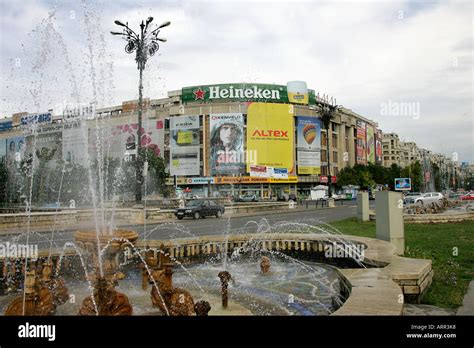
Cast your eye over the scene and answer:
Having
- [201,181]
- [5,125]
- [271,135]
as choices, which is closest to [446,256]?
[201,181]

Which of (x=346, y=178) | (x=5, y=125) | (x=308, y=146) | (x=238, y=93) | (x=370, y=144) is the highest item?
(x=238, y=93)

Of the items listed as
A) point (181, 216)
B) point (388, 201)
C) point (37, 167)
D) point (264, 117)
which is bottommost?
point (181, 216)

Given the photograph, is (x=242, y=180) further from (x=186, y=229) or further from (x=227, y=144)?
(x=186, y=229)

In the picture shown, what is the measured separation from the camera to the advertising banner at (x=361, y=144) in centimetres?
8812

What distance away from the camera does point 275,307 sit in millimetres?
5887

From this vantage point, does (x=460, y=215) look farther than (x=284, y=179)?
No

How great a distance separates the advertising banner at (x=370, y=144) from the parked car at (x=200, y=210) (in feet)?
245

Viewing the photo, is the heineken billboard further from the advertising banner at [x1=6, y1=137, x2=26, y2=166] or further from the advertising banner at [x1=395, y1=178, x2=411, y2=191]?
the advertising banner at [x1=6, y1=137, x2=26, y2=166]

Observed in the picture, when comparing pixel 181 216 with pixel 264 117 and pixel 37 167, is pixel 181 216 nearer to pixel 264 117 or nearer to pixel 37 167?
pixel 37 167

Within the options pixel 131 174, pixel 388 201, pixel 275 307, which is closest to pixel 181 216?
pixel 388 201

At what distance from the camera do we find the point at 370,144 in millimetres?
96000

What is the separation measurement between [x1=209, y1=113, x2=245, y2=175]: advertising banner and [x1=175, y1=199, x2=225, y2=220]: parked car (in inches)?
1392

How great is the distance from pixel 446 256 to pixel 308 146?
60669 millimetres

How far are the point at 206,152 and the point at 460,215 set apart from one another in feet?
159
